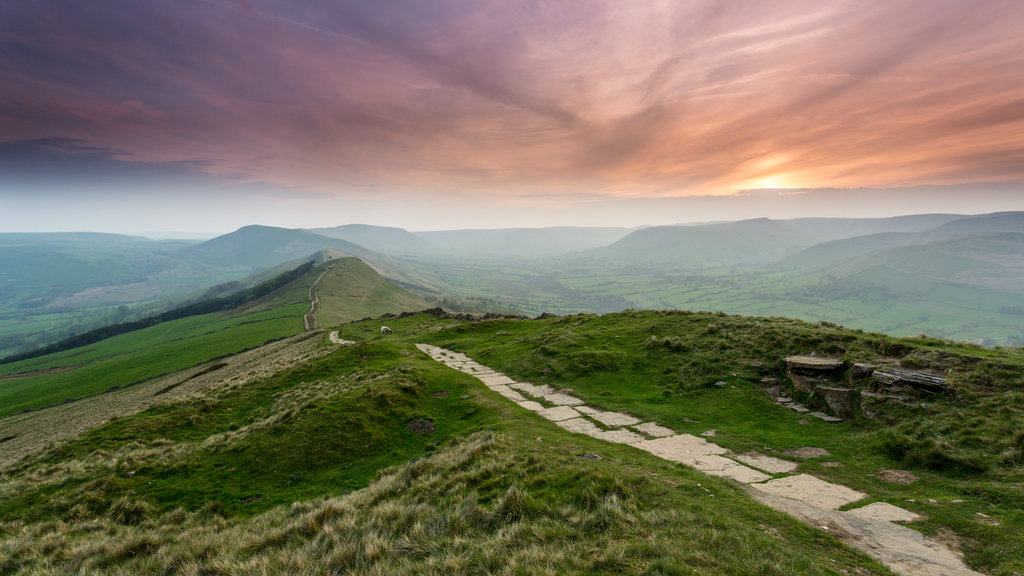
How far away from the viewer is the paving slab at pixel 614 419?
16562mm

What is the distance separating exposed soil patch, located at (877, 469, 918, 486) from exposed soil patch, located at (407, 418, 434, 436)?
16.4 metres

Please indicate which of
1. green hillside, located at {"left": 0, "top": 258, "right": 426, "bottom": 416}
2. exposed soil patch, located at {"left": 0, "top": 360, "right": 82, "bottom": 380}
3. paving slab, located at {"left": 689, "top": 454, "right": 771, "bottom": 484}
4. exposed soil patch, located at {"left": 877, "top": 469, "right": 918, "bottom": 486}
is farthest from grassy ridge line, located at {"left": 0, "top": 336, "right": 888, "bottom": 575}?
exposed soil patch, located at {"left": 0, "top": 360, "right": 82, "bottom": 380}

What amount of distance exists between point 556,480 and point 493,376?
55.1 feet

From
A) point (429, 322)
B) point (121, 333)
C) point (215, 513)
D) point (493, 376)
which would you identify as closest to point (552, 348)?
point (493, 376)

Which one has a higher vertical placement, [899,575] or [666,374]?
[899,575]

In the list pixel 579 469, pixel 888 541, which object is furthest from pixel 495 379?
pixel 888 541

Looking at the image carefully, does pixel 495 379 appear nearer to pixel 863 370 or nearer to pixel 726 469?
pixel 726 469

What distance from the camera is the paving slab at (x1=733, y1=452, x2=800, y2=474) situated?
11.6 meters

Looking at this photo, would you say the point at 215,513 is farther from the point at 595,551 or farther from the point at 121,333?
the point at 121,333

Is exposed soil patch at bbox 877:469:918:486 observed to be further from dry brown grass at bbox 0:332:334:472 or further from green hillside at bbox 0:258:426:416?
green hillside at bbox 0:258:426:416

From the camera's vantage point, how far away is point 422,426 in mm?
18219

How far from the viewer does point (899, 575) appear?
21.2ft

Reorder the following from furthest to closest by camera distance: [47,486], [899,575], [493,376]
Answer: [493,376] → [47,486] → [899,575]

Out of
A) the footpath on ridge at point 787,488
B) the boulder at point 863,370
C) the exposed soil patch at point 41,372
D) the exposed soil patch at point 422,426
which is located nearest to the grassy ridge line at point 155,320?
the exposed soil patch at point 41,372
